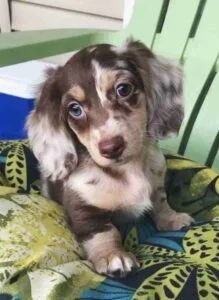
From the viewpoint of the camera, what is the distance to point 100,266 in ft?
3.24

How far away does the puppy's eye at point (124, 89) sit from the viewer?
105 centimetres

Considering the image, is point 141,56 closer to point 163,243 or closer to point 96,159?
point 96,159

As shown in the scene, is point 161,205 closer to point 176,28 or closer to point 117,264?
point 117,264

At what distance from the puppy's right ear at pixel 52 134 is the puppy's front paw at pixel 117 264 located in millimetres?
242

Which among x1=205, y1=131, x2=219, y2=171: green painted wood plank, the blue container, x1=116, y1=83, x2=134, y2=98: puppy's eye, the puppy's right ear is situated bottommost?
the blue container

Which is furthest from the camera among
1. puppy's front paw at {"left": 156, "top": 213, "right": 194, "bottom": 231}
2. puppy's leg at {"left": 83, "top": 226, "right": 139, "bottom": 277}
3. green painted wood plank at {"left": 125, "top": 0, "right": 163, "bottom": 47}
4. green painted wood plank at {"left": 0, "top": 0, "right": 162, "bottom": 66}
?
green painted wood plank at {"left": 125, "top": 0, "right": 163, "bottom": 47}

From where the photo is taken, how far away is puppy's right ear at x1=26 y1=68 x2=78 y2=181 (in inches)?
44.6

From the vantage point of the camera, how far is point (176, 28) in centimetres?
162

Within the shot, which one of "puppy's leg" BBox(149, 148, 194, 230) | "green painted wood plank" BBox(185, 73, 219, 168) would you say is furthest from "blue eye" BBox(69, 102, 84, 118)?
"green painted wood plank" BBox(185, 73, 219, 168)

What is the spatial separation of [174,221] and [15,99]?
748 mm

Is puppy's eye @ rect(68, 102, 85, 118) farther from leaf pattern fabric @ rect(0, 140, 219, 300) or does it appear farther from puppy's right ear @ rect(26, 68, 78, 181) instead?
leaf pattern fabric @ rect(0, 140, 219, 300)

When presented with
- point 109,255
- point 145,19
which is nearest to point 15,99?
point 145,19

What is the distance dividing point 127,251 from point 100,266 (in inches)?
4.7

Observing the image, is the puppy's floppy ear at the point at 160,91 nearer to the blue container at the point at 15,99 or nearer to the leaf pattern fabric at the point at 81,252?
the leaf pattern fabric at the point at 81,252
